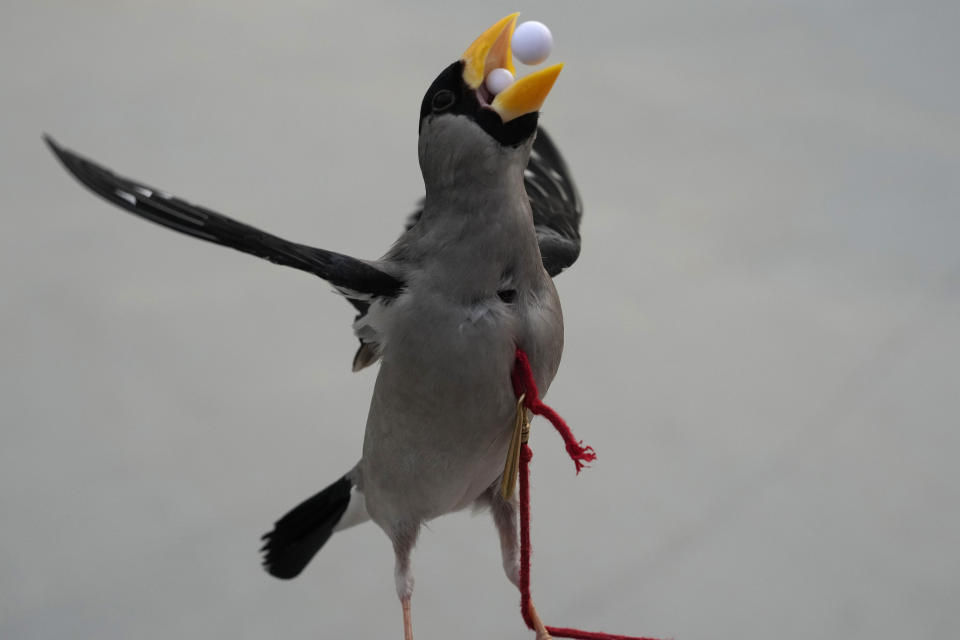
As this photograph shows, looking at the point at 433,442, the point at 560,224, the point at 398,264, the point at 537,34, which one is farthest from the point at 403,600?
the point at 537,34

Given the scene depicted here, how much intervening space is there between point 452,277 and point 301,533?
0.54 metres

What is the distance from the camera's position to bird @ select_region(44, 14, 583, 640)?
98cm

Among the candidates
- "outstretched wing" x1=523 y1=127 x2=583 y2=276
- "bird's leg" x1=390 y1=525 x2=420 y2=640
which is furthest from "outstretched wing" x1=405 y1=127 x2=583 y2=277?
"bird's leg" x1=390 y1=525 x2=420 y2=640

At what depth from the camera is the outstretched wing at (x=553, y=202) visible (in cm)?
137

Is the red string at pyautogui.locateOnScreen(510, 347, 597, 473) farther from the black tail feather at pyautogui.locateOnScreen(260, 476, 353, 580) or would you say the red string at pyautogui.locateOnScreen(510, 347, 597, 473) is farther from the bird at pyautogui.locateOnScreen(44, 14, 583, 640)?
the black tail feather at pyautogui.locateOnScreen(260, 476, 353, 580)

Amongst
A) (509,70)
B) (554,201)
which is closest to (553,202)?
(554,201)

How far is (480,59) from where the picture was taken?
1.03 m

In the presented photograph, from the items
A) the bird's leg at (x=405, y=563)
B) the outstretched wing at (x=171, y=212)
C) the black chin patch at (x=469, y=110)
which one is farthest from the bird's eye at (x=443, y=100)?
the bird's leg at (x=405, y=563)

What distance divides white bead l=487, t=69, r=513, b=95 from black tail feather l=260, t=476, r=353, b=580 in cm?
58

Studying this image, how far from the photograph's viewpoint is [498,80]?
102 centimetres

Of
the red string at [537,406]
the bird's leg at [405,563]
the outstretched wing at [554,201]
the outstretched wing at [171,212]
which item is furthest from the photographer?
the outstretched wing at [554,201]

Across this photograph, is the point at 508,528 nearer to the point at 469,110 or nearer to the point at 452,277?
the point at 452,277

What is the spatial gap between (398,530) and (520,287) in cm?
32

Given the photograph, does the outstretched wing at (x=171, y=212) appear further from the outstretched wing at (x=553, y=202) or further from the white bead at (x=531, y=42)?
the outstretched wing at (x=553, y=202)
